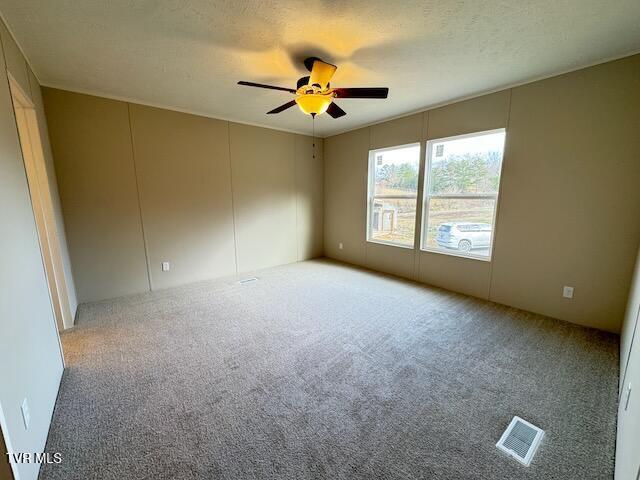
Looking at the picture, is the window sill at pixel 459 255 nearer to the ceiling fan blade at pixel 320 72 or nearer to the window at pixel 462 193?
the window at pixel 462 193

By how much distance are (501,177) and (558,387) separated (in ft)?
7.24

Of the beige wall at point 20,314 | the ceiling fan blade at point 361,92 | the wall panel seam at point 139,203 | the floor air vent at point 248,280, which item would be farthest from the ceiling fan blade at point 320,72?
the floor air vent at point 248,280

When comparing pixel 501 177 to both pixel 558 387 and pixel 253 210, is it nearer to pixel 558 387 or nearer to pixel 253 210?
pixel 558 387

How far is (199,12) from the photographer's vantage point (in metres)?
1.72

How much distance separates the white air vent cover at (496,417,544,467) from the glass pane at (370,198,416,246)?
9.20 ft

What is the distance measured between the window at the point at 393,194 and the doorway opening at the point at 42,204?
4.11 metres

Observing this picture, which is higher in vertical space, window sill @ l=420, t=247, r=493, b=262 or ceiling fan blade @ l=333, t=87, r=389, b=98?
ceiling fan blade @ l=333, t=87, r=389, b=98

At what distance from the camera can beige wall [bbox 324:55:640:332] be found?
2361 mm

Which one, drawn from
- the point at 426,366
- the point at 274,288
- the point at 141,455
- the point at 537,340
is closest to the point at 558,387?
the point at 537,340

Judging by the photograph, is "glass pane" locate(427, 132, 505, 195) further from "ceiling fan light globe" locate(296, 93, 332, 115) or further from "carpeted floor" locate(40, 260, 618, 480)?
"ceiling fan light globe" locate(296, 93, 332, 115)

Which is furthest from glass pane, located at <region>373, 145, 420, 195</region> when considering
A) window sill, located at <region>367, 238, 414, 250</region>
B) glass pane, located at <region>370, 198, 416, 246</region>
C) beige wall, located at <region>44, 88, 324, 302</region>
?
beige wall, located at <region>44, 88, 324, 302</region>

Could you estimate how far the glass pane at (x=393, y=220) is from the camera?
4113 millimetres

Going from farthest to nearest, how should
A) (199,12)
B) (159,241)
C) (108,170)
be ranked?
(159,241), (108,170), (199,12)

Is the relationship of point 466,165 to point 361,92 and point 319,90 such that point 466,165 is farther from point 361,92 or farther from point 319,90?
point 319,90
